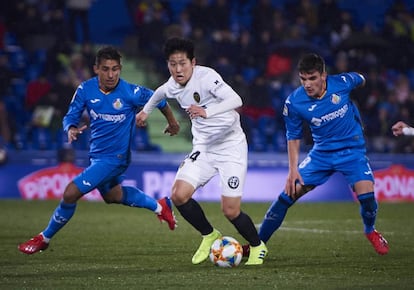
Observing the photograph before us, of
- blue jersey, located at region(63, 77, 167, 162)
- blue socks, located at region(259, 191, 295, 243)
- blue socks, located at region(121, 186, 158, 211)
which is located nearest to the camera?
blue socks, located at region(259, 191, 295, 243)

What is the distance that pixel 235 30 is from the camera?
23406mm

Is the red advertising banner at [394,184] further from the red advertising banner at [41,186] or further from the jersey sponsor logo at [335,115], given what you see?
the jersey sponsor logo at [335,115]

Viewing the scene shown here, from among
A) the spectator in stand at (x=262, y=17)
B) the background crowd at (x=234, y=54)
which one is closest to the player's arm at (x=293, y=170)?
the background crowd at (x=234, y=54)

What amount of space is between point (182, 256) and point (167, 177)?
27.0 ft

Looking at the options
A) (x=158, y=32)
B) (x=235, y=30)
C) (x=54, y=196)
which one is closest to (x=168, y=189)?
(x=54, y=196)

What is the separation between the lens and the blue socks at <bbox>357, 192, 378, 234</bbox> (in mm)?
9383

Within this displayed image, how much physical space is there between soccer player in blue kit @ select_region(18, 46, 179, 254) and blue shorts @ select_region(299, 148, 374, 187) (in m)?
1.47

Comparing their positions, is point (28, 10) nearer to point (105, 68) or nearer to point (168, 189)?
point (168, 189)

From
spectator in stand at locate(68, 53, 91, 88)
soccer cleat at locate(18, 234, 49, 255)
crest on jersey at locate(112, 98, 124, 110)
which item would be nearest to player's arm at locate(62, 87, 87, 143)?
crest on jersey at locate(112, 98, 124, 110)

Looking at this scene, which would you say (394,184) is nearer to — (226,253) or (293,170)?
(293,170)

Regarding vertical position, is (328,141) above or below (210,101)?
below

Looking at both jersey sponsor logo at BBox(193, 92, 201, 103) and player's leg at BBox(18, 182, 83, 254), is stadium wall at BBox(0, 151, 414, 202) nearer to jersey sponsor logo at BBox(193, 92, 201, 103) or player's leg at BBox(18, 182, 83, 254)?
player's leg at BBox(18, 182, 83, 254)

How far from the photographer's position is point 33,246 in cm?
956

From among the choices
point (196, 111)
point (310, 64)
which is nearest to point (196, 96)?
point (196, 111)
